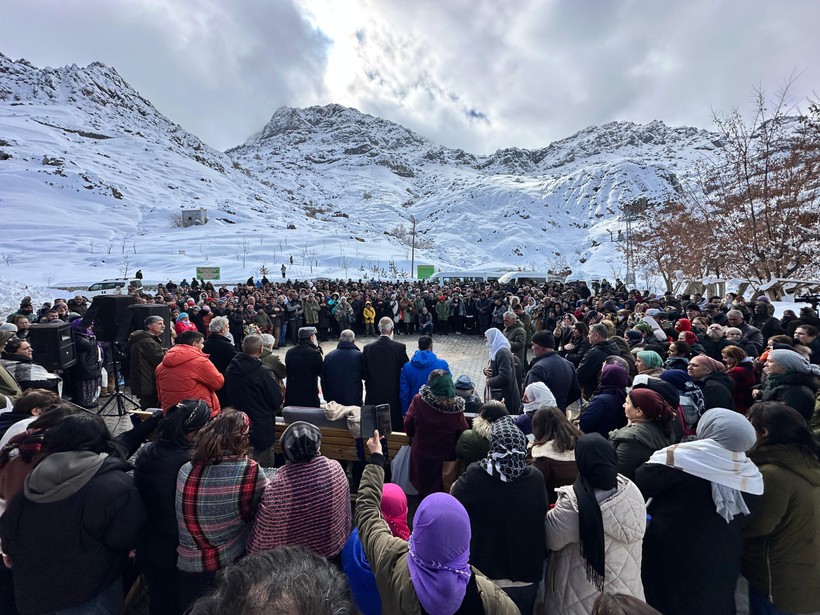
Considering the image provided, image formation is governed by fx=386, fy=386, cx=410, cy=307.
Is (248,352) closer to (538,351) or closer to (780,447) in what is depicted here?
(538,351)

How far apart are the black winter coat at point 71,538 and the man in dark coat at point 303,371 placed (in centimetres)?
277

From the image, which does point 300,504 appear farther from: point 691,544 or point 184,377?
point 184,377

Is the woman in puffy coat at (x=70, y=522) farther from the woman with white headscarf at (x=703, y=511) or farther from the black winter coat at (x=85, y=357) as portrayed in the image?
the black winter coat at (x=85, y=357)

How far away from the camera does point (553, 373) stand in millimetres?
4531

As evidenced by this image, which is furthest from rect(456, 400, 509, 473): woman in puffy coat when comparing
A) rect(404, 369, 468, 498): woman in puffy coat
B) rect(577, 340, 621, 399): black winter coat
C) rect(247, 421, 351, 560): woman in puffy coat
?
rect(577, 340, 621, 399): black winter coat

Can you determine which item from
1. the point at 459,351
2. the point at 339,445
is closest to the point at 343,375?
the point at 339,445

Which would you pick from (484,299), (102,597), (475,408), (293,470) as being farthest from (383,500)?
(484,299)

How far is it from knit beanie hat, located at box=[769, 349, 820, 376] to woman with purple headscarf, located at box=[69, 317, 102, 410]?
28.9 ft

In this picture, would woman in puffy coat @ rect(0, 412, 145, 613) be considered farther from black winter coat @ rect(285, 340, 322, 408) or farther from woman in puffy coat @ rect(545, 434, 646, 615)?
black winter coat @ rect(285, 340, 322, 408)

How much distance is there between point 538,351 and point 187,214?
74935 millimetres

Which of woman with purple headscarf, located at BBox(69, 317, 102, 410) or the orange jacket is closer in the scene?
the orange jacket

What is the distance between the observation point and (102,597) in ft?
6.70

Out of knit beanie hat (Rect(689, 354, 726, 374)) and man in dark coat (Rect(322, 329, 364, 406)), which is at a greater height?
knit beanie hat (Rect(689, 354, 726, 374))

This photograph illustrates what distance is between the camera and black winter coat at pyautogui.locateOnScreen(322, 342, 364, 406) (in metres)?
4.86
